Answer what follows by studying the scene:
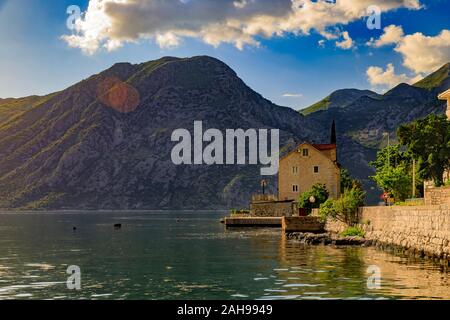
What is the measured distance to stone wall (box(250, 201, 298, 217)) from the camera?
382ft

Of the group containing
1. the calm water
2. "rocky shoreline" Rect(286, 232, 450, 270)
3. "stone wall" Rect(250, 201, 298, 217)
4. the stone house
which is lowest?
the calm water

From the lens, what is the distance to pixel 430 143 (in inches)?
2746

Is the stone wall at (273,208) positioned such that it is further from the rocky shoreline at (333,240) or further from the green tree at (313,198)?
the rocky shoreline at (333,240)

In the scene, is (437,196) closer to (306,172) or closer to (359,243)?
(359,243)

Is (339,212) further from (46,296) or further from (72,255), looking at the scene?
(46,296)

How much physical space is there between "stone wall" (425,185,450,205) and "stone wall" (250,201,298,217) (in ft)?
213

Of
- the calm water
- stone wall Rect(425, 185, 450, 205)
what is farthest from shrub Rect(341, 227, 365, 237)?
stone wall Rect(425, 185, 450, 205)

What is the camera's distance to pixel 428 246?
45.3 m

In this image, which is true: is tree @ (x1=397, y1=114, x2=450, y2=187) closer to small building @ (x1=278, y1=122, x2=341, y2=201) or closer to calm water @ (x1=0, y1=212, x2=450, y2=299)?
calm water @ (x1=0, y1=212, x2=450, y2=299)

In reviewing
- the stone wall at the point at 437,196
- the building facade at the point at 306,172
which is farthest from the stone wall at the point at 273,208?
the stone wall at the point at 437,196

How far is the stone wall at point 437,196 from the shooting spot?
4711 cm

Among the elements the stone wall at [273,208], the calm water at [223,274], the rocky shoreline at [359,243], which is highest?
the stone wall at [273,208]

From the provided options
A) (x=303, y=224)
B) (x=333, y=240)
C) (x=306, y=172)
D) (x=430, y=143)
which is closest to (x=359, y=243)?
(x=333, y=240)

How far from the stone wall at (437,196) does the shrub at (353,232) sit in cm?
1920
